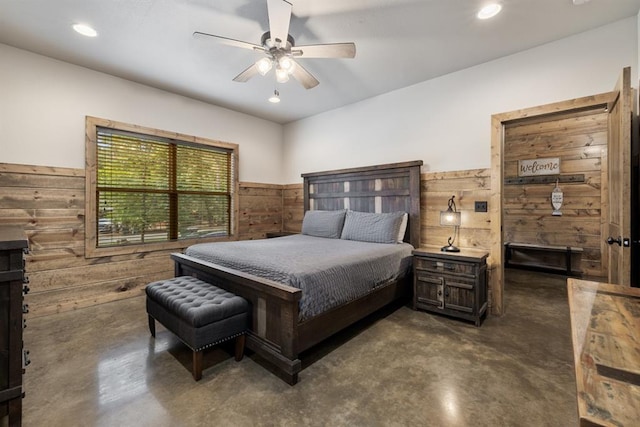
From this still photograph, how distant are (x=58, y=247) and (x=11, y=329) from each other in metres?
2.30

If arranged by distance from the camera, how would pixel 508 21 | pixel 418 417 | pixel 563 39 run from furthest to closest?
pixel 563 39 < pixel 508 21 < pixel 418 417

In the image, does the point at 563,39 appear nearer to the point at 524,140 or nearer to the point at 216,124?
the point at 524,140

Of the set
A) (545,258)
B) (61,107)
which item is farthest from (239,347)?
(545,258)

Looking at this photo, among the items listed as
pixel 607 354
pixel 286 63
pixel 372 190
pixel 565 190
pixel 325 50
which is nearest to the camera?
pixel 607 354

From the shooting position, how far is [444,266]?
304 centimetres

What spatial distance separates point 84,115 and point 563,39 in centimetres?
530

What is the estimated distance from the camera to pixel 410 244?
369cm

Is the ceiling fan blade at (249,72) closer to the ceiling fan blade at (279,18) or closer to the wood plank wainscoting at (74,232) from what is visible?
the ceiling fan blade at (279,18)

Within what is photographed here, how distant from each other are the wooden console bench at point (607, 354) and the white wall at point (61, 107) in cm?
450

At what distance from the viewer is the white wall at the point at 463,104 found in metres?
2.62

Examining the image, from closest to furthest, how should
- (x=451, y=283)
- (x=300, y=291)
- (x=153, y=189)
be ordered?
(x=300, y=291)
(x=451, y=283)
(x=153, y=189)

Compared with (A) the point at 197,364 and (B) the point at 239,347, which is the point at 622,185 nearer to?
(B) the point at 239,347

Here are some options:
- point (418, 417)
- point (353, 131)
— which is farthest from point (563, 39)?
point (418, 417)

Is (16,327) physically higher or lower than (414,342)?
higher
